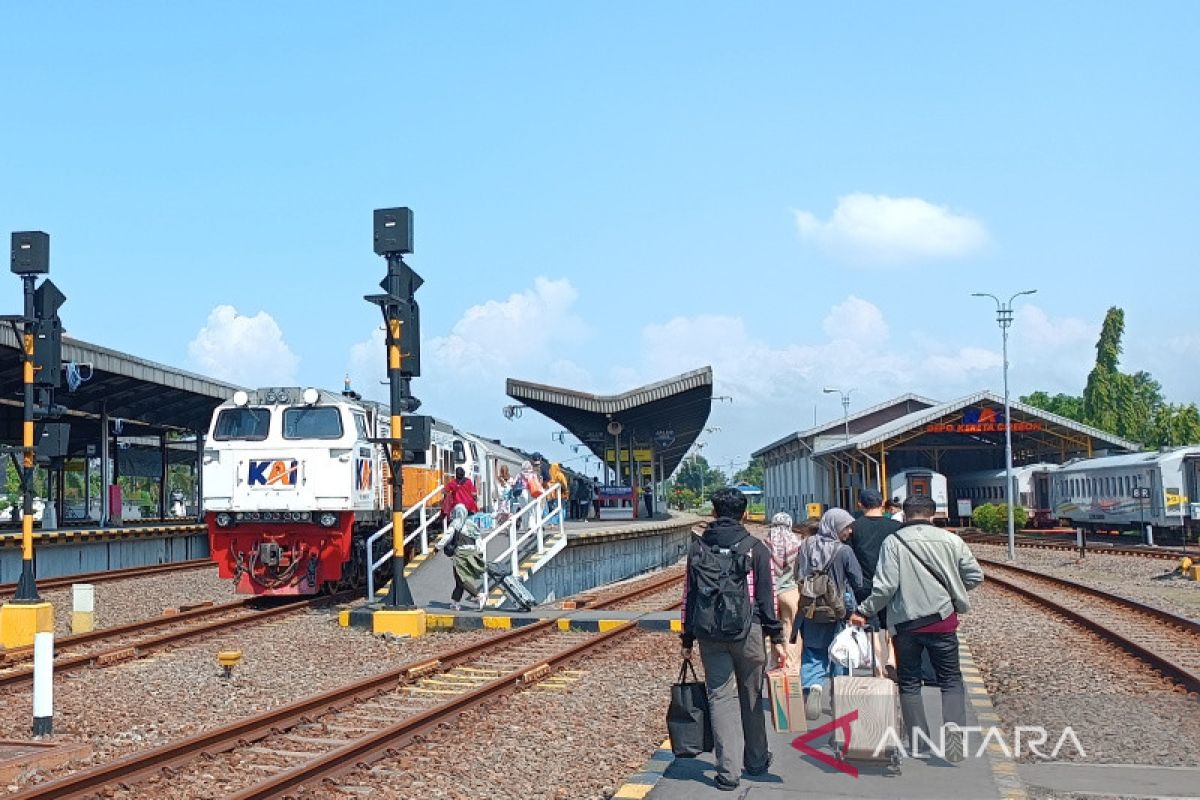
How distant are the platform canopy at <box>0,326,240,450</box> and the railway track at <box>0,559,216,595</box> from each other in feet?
12.8

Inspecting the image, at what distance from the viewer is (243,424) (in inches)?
718

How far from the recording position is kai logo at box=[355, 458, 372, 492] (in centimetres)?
1807

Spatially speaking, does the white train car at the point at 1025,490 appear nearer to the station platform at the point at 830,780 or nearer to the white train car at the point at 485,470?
the white train car at the point at 485,470

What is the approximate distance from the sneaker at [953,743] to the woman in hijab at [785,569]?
1788 millimetres

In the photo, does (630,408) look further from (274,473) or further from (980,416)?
(274,473)

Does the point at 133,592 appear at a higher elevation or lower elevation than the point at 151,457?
lower

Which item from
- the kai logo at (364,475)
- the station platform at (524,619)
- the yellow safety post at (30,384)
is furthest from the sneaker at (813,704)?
the kai logo at (364,475)

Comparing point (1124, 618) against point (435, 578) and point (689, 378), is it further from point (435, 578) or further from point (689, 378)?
point (689, 378)

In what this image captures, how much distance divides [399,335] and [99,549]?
50.4 ft

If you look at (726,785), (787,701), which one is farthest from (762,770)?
(787,701)

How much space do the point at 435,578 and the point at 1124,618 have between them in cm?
1018

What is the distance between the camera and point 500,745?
331 inches

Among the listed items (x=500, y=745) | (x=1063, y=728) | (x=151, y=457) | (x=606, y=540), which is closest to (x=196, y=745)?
(x=500, y=745)

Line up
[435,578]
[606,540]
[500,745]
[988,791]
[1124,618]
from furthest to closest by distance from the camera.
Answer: [606,540], [435,578], [1124,618], [500,745], [988,791]
